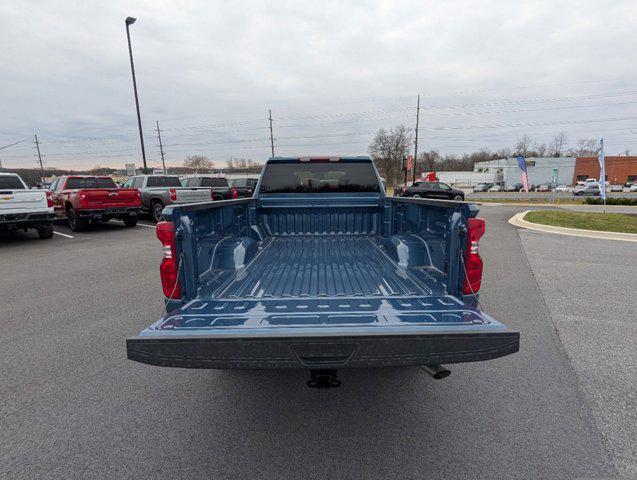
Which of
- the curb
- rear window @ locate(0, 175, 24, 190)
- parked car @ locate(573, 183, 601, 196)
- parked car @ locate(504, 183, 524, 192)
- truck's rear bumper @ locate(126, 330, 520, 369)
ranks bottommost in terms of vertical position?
parked car @ locate(504, 183, 524, 192)

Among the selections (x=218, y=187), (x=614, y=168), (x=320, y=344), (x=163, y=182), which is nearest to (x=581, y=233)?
(x=320, y=344)

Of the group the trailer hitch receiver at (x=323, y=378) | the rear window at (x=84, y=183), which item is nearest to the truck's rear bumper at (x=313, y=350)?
the trailer hitch receiver at (x=323, y=378)

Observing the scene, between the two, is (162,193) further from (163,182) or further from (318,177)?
(318,177)

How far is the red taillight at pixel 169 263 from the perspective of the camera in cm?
256

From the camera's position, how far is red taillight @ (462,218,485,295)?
2.62 metres

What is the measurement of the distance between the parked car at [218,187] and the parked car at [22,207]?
6.84 metres

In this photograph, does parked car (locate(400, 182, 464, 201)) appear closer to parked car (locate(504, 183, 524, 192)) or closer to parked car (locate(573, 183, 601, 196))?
parked car (locate(573, 183, 601, 196))

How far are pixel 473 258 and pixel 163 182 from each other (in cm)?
1651

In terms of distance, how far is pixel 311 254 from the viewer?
13.8 feet

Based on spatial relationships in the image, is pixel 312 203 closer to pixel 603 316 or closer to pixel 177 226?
pixel 177 226

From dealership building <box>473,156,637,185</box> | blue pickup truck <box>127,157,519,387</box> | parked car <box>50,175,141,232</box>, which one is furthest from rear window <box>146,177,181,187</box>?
dealership building <box>473,156,637,185</box>

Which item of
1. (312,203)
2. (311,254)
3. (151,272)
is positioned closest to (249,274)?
(311,254)

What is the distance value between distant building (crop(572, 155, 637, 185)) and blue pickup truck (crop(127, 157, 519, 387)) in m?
93.3

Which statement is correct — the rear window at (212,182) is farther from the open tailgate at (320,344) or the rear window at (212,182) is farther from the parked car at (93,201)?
the open tailgate at (320,344)
